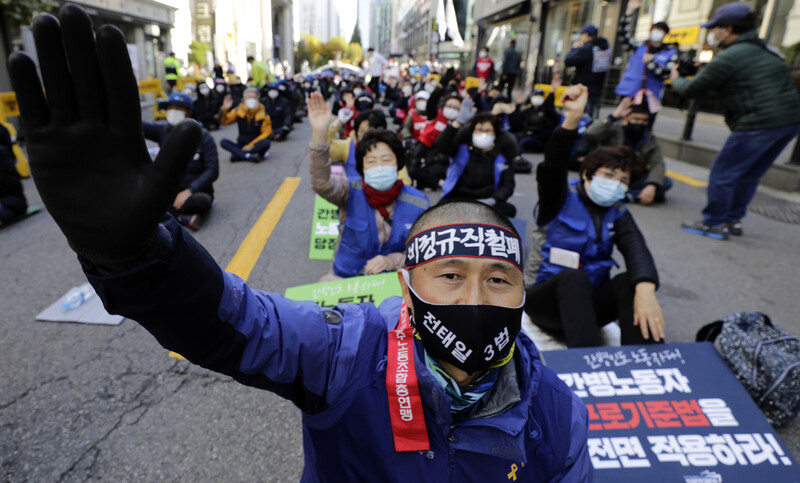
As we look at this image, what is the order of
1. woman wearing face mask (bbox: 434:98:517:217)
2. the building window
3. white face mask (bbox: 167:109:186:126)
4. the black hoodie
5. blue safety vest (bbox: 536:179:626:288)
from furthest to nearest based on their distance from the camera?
the building window < the black hoodie < white face mask (bbox: 167:109:186:126) < woman wearing face mask (bbox: 434:98:517:217) < blue safety vest (bbox: 536:179:626:288)

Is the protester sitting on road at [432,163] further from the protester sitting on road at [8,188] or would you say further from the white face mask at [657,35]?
the protester sitting on road at [8,188]

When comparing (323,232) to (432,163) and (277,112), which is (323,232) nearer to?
(432,163)

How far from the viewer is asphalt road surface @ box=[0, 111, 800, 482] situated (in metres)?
2.09

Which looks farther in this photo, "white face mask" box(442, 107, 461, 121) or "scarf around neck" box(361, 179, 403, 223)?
"white face mask" box(442, 107, 461, 121)

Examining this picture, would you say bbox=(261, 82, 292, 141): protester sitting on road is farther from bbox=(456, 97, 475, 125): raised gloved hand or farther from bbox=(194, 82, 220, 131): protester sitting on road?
bbox=(456, 97, 475, 125): raised gloved hand

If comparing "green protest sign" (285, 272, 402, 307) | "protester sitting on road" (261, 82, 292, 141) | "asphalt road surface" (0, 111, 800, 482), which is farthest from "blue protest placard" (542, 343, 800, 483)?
"protester sitting on road" (261, 82, 292, 141)

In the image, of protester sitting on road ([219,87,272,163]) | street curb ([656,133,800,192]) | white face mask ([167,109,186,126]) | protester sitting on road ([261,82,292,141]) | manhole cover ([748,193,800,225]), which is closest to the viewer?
white face mask ([167,109,186,126])

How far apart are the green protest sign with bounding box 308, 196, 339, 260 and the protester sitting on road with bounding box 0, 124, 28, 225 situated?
324 cm

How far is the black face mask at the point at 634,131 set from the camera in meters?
6.31

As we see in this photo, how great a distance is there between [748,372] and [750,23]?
4.14 m

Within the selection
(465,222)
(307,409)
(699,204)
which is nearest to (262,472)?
(307,409)

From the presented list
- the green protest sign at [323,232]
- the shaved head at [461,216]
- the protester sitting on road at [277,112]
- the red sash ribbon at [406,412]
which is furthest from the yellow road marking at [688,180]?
the protester sitting on road at [277,112]

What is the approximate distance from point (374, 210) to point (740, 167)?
413cm

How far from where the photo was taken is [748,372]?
7.70 ft
